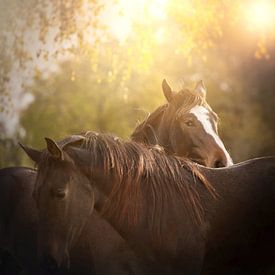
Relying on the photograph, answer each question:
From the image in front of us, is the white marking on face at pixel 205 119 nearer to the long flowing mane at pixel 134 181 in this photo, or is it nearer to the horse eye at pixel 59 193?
the long flowing mane at pixel 134 181

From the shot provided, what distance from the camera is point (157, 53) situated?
19.4 metres

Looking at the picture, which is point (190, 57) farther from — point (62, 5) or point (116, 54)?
point (62, 5)

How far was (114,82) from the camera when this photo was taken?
70.8 ft

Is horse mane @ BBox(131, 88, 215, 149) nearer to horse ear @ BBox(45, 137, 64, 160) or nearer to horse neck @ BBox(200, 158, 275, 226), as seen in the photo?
horse neck @ BBox(200, 158, 275, 226)

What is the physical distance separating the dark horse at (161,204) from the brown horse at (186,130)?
1111 millimetres

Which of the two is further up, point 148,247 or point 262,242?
point 148,247

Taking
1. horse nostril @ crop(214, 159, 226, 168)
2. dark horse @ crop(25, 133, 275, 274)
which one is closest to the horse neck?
dark horse @ crop(25, 133, 275, 274)

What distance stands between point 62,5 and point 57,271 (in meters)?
11.0

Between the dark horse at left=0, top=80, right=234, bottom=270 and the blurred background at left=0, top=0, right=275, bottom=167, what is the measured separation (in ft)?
27.1

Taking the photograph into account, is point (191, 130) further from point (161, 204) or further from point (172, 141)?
point (161, 204)

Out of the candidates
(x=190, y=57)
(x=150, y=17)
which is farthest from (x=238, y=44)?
(x=150, y=17)

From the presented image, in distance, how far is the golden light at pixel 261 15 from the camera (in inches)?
626

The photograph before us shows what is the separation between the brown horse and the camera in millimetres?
6492

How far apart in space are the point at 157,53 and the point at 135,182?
48.1 feet
